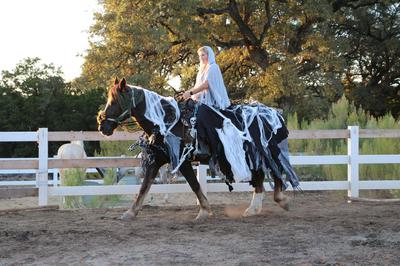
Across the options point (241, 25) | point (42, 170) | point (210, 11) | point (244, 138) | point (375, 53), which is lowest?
point (42, 170)

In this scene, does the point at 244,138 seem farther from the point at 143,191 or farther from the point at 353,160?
the point at 353,160

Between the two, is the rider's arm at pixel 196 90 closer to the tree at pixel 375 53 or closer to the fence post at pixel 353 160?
the fence post at pixel 353 160

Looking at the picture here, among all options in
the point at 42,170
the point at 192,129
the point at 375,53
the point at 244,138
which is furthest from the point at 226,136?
the point at 375,53

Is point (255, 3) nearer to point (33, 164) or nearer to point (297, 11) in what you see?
point (297, 11)

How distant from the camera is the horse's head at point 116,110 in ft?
21.6

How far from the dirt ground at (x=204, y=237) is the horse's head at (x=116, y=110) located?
1179 millimetres

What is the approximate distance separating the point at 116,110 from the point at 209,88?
1.23 meters

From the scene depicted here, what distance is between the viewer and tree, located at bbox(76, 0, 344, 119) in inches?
752

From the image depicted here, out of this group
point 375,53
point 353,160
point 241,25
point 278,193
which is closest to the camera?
point 278,193

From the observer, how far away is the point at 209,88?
23.0ft

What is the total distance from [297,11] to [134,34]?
657cm

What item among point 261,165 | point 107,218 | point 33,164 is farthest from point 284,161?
point 33,164

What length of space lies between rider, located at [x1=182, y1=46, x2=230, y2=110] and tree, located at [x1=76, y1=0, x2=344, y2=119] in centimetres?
1176

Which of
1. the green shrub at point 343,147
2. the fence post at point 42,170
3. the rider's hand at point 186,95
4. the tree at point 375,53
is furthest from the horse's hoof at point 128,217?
the tree at point 375,53
